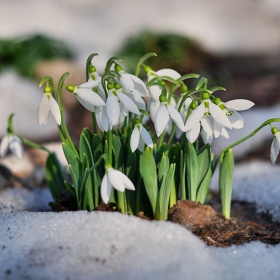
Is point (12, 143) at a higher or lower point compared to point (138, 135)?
lower

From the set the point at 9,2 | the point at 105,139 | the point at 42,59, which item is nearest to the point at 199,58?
the point at 42,59

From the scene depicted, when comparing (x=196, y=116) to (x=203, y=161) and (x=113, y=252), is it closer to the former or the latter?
(x=203, y=161)

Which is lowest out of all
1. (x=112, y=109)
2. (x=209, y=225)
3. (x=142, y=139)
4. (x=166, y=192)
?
(x=209, y=225)

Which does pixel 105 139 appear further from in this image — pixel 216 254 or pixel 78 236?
pixel 216 254

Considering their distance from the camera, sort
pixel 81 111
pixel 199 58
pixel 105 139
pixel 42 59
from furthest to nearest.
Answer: pixel 199 58
pixel 42 59
pixel 81 111
pixel 105 139

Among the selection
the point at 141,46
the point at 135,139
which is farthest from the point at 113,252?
the point at 141,46

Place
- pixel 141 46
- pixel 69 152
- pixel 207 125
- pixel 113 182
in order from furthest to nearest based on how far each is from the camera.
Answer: pixel 141 46
pixel 69 152
pixel 207 125
pixel 113 182

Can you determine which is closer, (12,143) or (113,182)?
(113,182)

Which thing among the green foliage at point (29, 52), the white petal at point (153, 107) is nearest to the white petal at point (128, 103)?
the white petal at point (153, 107)
